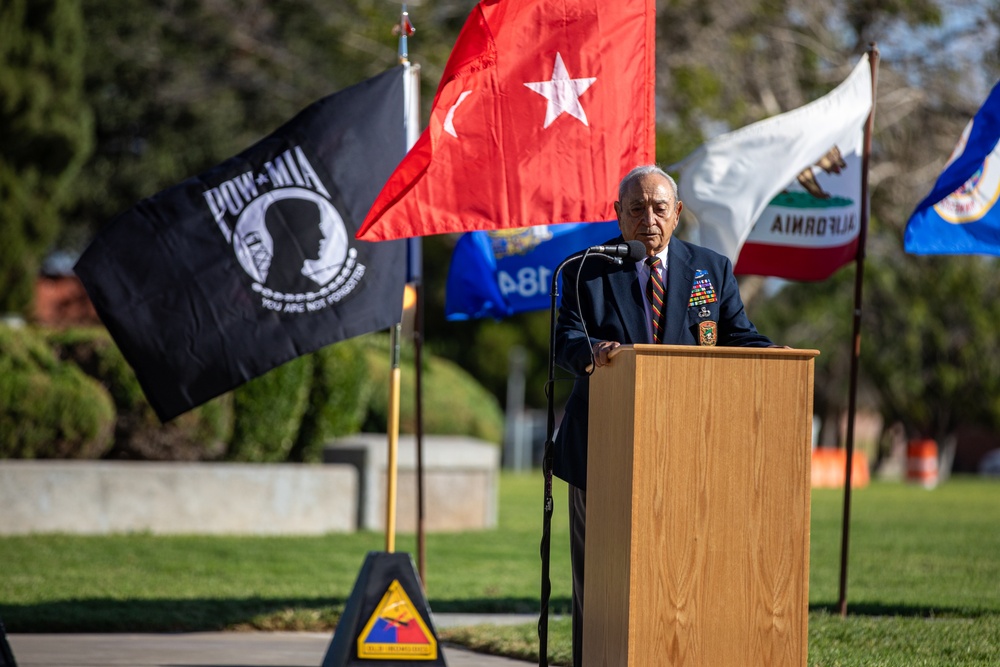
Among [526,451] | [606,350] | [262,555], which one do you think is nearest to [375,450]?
[262,555]

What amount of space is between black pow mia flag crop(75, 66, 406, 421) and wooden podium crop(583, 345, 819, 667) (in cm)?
331

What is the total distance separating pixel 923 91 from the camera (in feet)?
73.7

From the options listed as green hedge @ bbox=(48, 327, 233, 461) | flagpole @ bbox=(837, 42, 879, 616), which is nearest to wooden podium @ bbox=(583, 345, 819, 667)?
flagpole @ bbox=(837, 42, 879, 616)

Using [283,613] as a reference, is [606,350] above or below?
above

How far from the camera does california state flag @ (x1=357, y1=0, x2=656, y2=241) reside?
6.96 meters

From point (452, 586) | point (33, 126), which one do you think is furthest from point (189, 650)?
point (33, 126)

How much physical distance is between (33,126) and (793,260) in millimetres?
17847

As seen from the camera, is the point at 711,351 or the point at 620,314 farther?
the point at 620,314

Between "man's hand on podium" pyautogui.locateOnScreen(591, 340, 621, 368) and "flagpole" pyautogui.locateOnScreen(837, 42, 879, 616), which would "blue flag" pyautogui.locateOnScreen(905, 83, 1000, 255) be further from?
"man's hand on podium" pyautogui.locateOnScreen(591, 340, 621, 368)

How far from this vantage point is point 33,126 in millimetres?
23391

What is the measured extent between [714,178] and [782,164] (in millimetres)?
472

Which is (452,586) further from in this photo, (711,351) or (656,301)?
(711,351)

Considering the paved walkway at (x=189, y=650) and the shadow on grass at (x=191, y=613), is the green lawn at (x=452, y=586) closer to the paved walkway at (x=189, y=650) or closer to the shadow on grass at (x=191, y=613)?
the shadow on grass at (x=191, y=613)

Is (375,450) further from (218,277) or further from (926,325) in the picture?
(926,325)
